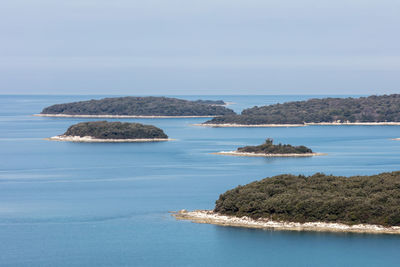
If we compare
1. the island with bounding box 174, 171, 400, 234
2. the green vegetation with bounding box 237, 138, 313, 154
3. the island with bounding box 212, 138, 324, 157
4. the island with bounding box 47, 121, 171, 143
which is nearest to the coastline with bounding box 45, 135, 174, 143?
the island with bounding box 47, 121, 171, 143

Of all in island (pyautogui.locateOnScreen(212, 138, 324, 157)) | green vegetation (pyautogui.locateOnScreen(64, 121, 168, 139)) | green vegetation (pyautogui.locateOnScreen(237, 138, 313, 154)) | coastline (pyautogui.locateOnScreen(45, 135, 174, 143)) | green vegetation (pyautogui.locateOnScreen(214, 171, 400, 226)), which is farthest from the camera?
green vegetation (pyautogui.locateOnScreen(64, 121, 168, 139))

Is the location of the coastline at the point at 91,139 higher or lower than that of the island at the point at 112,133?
lower

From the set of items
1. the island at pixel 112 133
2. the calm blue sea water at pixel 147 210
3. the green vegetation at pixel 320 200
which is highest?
the island at pixel 112 133

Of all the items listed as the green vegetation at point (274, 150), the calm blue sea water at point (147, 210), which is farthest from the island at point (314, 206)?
the green vegetation at point (274, 150)

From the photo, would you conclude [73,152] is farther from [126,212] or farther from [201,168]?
[126,212]

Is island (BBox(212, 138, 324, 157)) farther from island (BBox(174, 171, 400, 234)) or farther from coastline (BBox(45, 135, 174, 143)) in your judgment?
island (BBox(174, 171, 400, 234))

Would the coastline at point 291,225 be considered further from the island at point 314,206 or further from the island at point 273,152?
the island at point 273,152

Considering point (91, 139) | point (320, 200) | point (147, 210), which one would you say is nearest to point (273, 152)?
point (91, 139)

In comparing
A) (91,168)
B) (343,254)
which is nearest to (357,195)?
(343,254)
